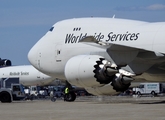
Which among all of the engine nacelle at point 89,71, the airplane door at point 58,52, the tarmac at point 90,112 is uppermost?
the airplane door at point 58,52

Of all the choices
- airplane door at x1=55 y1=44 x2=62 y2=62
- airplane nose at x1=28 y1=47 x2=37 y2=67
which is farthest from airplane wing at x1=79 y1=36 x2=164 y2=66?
airplane nose at x1=28 y1=47 x2=37 y2=67

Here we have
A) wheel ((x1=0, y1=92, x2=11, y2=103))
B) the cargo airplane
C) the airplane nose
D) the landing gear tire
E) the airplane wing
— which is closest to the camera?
the airplane wing

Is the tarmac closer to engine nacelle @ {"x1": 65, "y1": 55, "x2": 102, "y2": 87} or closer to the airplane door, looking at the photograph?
engine nacelle @ {"x1": 65, "y1": 55, "x2": 102, "y2": 87}

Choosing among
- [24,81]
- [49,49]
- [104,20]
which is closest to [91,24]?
[104,20]

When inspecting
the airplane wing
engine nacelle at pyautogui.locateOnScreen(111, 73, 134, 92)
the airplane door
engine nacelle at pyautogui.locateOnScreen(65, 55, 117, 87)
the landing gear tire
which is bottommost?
the landing gear tire

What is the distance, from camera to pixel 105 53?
32.4 metres

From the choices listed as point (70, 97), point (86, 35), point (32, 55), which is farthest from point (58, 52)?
point (70, 97)

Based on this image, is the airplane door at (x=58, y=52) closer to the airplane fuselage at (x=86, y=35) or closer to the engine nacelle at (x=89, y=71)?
the airplane fuselage at (x=86, y=35)

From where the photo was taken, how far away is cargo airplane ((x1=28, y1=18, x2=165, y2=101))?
→ 3069 centimetres

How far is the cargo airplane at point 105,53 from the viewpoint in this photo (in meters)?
30.7

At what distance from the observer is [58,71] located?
38219 millimetres

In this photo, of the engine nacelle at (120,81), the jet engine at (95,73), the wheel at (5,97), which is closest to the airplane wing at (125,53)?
the jet engine at (95,73)

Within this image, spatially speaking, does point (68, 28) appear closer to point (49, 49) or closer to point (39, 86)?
point (49, 49)

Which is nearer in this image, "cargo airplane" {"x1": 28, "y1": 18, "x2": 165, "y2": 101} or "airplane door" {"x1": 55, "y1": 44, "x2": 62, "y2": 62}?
"cargo airplane" {"x1": 28, "y1": 18, "x2": 165, "y2": 101}
